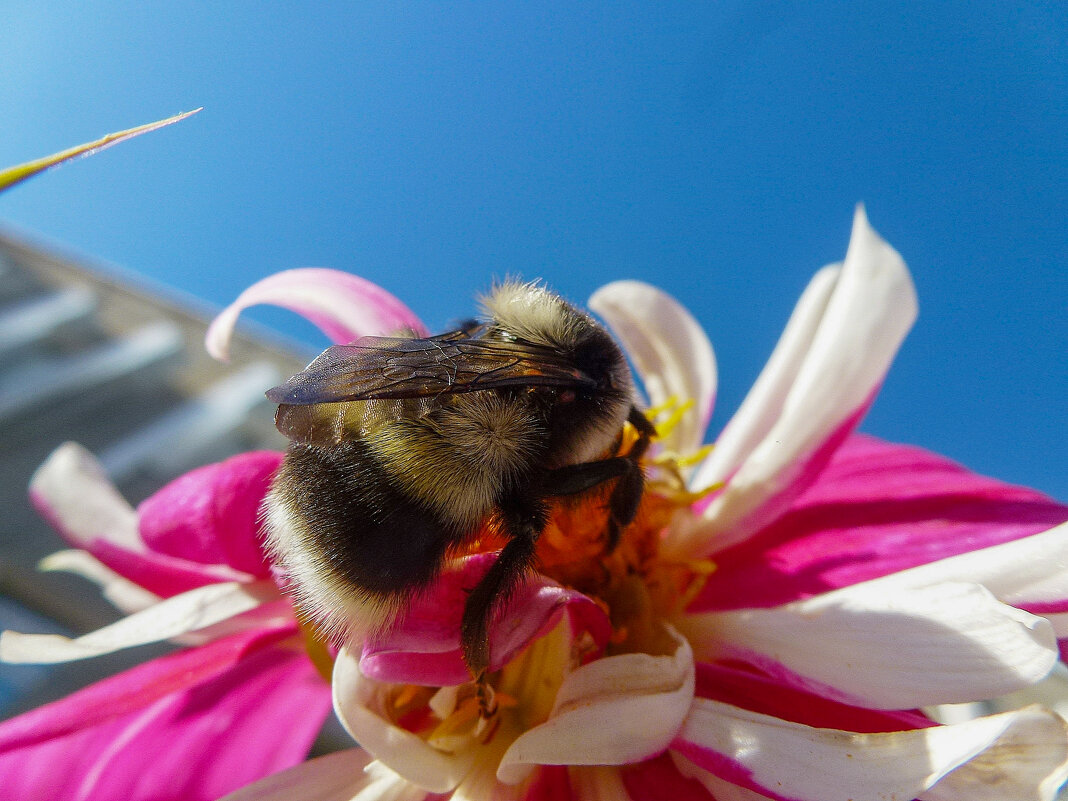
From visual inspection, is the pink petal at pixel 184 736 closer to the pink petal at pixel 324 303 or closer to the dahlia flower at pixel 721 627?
the dahlia flower at pixel 721 627

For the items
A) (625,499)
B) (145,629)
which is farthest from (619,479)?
(145,629)

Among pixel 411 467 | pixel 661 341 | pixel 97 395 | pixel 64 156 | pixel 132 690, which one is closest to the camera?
pixel 64 156

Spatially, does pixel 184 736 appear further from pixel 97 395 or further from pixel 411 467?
pixel 97 395

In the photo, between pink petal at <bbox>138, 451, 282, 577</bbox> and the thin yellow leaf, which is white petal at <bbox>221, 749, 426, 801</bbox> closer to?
pink petal at <bbox>138, 451, 282, 577</bbox>

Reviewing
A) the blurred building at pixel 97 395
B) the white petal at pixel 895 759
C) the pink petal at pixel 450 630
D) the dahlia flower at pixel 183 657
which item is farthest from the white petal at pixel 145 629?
the blurred building at pixel 97 395

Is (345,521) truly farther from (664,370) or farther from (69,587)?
(69,587)

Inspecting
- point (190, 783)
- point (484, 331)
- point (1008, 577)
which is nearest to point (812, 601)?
point (1008, 577)
